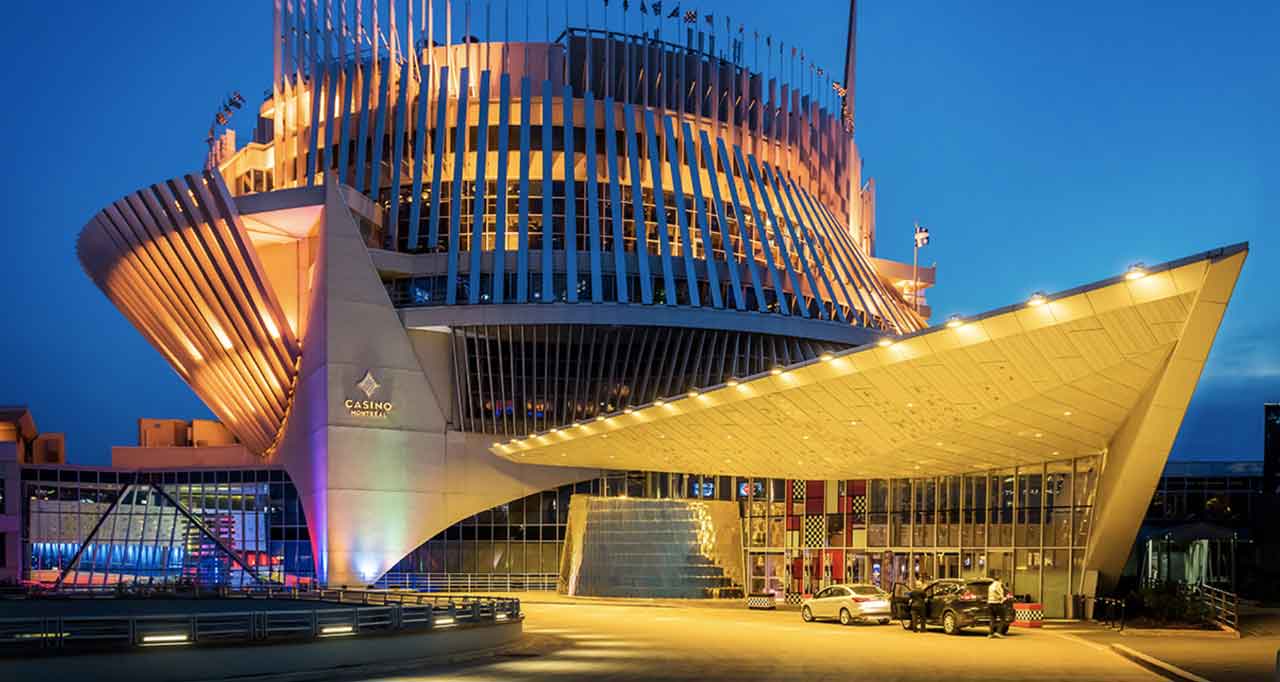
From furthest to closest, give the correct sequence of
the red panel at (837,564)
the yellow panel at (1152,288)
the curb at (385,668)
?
the red panel at (837,564)
the yellow panel at (1152,288)
the curb at (385,668)

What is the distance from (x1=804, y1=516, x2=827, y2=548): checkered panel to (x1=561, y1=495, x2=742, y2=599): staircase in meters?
3.39

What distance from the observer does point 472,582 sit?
6581cm

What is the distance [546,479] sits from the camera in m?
66.8

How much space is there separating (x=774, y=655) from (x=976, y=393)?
30.3ft

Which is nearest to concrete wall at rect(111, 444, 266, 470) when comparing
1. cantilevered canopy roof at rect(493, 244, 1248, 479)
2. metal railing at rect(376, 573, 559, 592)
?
metal railing at rect(376, 573, 559, 592)

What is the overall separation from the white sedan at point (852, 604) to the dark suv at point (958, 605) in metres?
1.93

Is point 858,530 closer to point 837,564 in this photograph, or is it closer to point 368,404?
point 837,564

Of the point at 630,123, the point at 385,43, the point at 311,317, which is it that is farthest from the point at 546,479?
the point at 385,43

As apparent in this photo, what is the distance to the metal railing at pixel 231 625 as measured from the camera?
846 inches

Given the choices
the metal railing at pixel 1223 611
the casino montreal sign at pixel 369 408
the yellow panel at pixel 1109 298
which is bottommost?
the metal railing at pixel 1223 611

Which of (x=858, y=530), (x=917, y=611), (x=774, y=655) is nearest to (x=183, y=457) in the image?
(x=858, y=530)

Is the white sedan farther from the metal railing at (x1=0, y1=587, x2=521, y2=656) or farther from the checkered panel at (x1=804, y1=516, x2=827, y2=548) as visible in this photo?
the checkered panel at (x1=804, y1=516, x2=827, y2=548)

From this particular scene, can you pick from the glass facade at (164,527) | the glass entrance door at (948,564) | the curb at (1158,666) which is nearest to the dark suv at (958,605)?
the curb at (1158,666)

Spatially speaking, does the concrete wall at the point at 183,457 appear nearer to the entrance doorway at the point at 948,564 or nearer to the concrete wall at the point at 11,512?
the concrete wall at the point at 11,512
